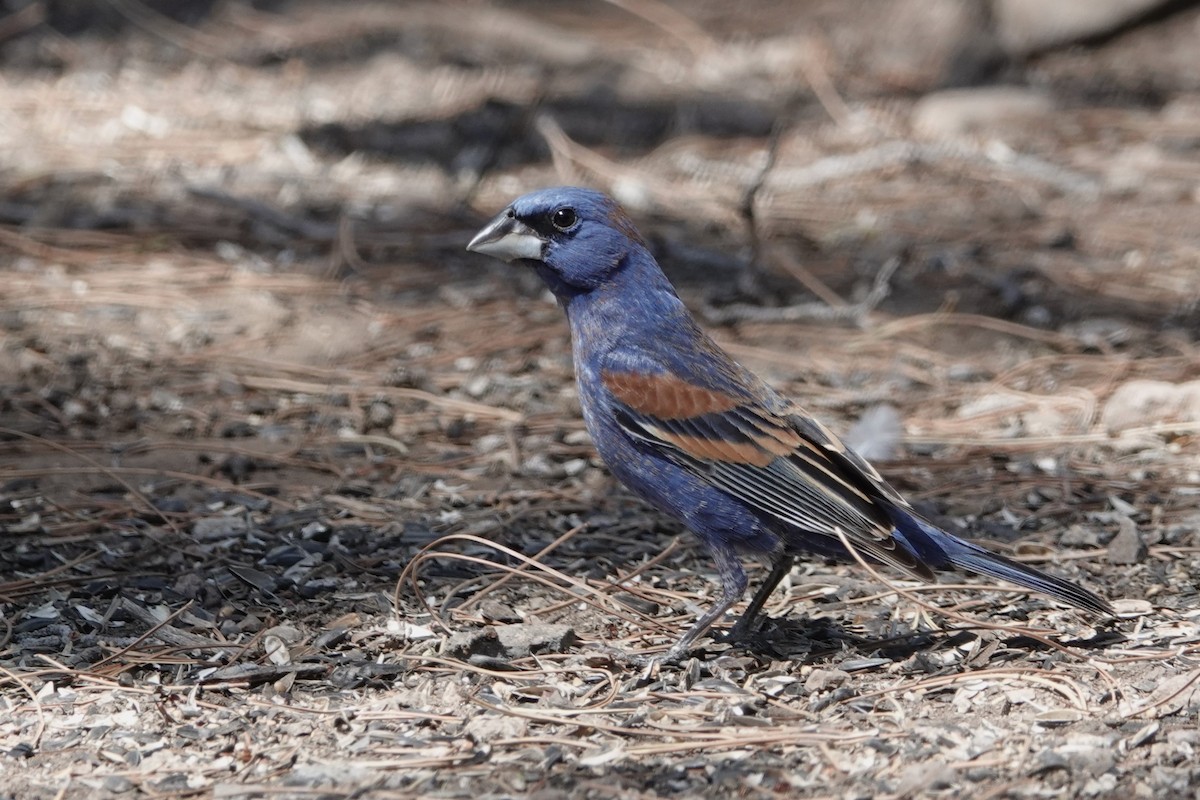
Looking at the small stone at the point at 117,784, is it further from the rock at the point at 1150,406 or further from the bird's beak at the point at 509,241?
the rock at the point at 1150,406

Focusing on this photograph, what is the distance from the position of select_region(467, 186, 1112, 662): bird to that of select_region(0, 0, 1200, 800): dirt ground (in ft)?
0.74

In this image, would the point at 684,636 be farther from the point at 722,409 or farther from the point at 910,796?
the point at 910,796

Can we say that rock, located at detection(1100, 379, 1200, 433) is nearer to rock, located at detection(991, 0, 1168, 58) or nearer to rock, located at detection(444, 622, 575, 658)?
rock, located at detection(444, 622, 575, 658)

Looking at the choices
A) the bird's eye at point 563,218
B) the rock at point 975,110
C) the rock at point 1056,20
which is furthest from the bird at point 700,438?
the rock at point 1056,20

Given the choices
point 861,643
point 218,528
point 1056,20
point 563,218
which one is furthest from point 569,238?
point 1056,20

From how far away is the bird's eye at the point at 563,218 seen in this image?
12.2 ft

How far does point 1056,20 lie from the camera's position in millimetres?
9086

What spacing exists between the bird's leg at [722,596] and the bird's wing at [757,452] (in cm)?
14

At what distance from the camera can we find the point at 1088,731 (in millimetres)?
2918

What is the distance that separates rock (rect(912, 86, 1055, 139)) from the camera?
8.41m

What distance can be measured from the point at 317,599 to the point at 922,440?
2.10 metres

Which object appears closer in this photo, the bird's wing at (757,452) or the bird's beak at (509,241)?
the bird's wing at (757,452)

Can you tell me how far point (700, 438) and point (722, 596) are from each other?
0.37 meters

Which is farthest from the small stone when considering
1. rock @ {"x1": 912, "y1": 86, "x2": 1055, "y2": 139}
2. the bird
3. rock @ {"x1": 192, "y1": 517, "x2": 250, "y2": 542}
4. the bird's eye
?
rock @ {"x1": 912, "y1": 86, "x2": 1055, "y2": 139}
